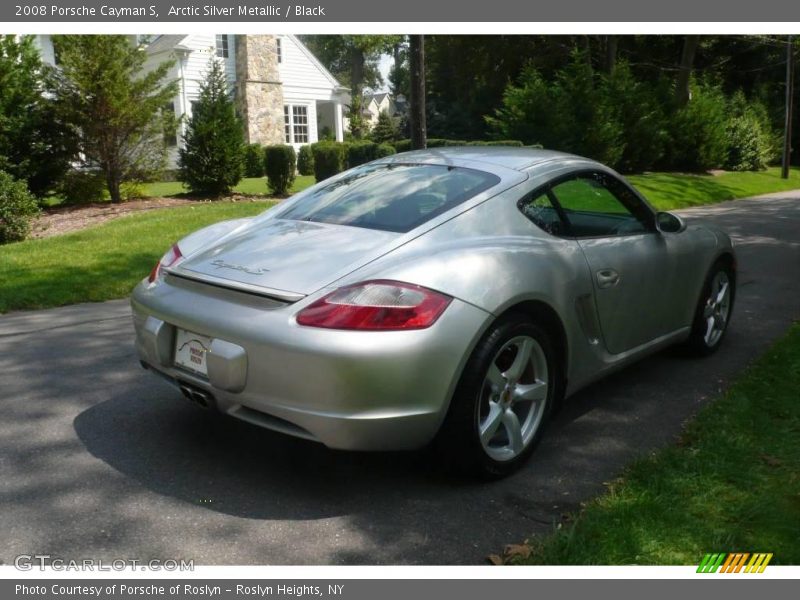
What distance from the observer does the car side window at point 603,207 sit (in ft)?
14.9

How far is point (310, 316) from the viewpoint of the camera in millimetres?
3238

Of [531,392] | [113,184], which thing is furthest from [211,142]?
[531,392]

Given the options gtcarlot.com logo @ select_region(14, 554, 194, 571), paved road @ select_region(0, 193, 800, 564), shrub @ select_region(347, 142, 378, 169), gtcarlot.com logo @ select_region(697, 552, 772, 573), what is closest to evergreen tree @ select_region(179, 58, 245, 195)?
shrub @ select_region(347, 142, 378, 169)

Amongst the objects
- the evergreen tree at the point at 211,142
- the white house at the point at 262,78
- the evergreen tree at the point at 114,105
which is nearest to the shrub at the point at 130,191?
the evergreen tree at the point at 114,105

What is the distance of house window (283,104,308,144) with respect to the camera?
35625 mm

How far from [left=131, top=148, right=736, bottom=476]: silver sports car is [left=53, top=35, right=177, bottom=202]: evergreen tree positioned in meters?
12.9

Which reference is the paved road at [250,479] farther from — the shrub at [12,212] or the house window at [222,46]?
the house window at [222,46]

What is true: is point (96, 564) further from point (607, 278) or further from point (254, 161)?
point (254, 161)

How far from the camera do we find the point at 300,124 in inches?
1431

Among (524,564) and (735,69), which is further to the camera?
(735,69)

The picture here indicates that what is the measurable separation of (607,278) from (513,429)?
3.50 ft

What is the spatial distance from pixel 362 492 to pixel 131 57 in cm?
1538
